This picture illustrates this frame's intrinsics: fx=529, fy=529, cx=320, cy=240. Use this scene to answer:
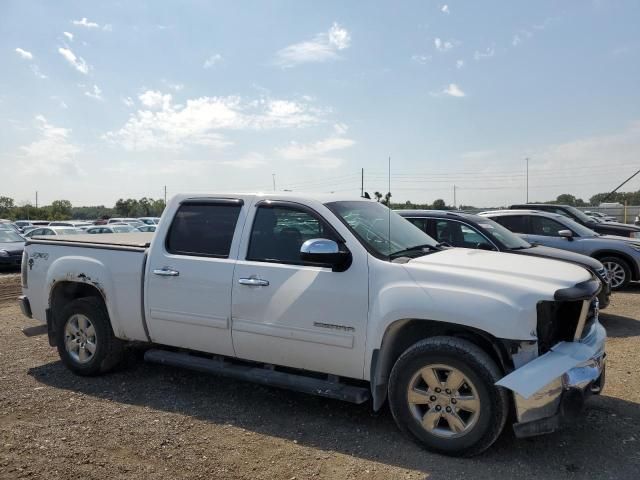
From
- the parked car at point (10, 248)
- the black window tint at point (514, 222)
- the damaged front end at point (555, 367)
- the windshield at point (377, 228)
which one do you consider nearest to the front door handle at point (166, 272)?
the windshield at point (377, 228)

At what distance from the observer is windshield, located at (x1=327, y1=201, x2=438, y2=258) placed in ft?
13.8

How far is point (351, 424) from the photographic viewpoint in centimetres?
427

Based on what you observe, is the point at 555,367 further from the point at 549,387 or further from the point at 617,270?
the point at 617,270

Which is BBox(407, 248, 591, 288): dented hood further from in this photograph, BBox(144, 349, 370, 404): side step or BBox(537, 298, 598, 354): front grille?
BBox(144, 349, 370, 404): side step

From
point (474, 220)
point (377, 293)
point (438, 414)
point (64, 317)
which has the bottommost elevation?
point (438, 414)

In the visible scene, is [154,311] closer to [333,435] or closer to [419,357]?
[333,435]

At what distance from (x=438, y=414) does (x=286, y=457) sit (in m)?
1.11

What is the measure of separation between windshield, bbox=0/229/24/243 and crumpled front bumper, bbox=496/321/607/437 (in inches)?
669

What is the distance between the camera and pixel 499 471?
3447 mm

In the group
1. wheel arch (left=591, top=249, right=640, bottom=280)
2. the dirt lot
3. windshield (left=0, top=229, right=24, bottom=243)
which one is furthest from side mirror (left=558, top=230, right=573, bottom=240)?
windshield (left=0, top=229, right=24, bottom=243)

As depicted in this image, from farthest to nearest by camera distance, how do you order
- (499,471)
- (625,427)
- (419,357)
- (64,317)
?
(64,317), (625,427), (419,357), (499,471)

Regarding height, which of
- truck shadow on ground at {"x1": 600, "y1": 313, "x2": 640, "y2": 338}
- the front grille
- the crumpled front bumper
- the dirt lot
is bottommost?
the dirt lot

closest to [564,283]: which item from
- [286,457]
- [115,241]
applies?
[286,457]

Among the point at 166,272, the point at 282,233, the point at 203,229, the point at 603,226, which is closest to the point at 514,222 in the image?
the point at 603,226
